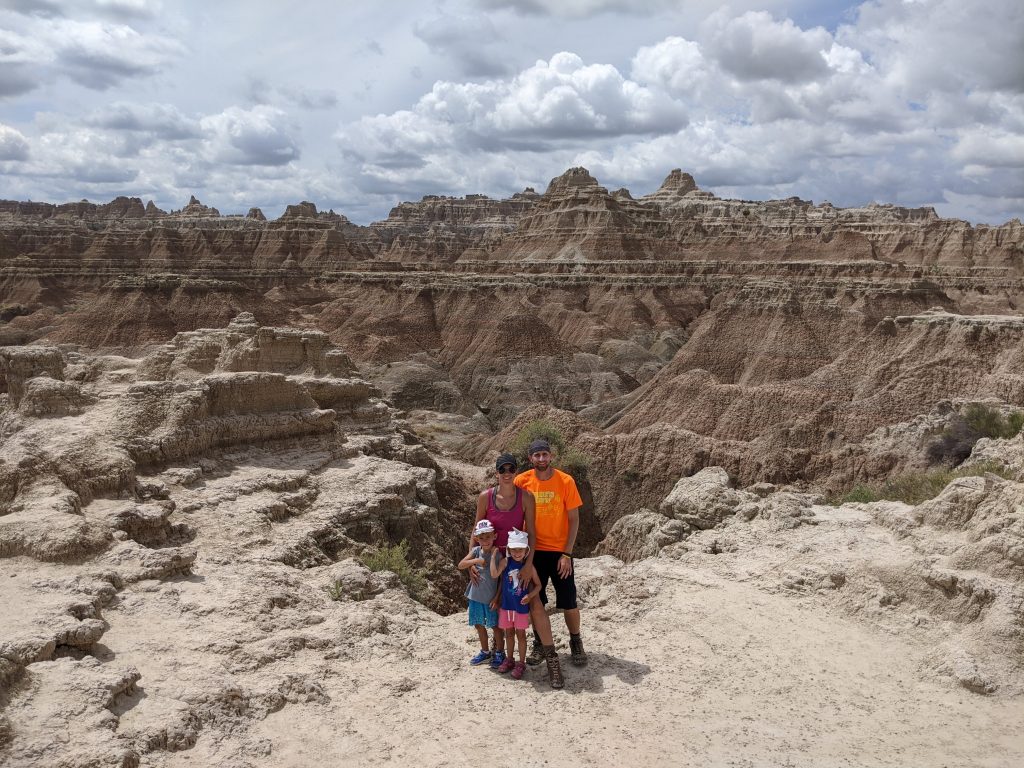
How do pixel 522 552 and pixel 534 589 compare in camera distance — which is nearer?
pixel 522 552

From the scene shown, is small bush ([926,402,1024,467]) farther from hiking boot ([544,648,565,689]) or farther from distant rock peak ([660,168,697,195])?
distant rock peak ([660,168,697,195])

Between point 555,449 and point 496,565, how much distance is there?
59.3 feet

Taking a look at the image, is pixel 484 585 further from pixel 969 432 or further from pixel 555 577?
pixel 969 432

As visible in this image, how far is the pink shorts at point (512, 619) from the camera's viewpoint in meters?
7.66

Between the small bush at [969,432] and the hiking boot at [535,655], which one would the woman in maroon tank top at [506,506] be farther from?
the small bush at [969,432]

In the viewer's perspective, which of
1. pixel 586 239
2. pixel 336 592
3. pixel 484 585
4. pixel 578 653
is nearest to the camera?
pixel 484 585

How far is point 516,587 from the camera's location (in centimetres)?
754

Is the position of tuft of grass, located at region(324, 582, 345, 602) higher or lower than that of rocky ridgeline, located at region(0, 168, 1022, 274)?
lower

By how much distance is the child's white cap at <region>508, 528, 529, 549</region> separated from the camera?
741 cm

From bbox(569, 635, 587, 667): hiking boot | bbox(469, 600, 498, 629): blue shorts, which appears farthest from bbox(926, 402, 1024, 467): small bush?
bbox(469, 600, 498, 629): blue shorts

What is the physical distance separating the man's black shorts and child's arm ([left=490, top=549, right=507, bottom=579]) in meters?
0.39

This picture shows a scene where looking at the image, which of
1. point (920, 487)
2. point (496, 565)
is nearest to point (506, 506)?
point (496, 565)

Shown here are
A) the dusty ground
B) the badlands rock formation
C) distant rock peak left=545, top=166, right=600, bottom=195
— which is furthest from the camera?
distant rock peak left=545, top=166, right=600, bottom=195

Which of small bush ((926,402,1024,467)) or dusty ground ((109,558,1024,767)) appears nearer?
dusty ground ((109,558,1024,767))
